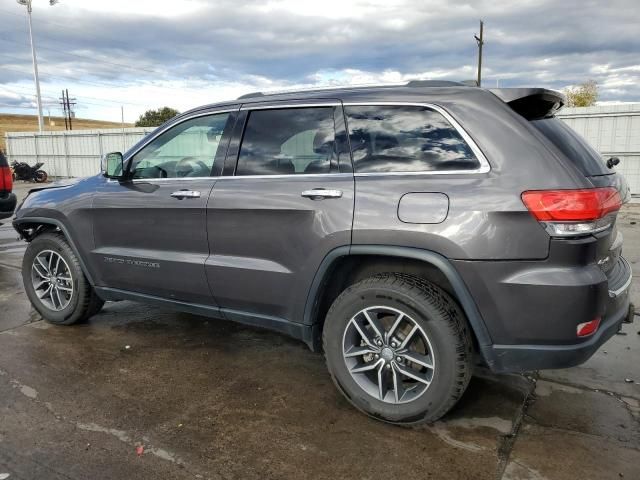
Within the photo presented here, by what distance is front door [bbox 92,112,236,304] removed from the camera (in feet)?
11.7

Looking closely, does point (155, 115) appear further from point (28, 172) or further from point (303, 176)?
point (303, 176)

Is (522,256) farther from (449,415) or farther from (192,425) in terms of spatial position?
(192,425)

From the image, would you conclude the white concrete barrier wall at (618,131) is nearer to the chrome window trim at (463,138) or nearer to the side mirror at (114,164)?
the chrome window trim at (463,138)

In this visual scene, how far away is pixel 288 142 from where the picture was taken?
3.33 meters

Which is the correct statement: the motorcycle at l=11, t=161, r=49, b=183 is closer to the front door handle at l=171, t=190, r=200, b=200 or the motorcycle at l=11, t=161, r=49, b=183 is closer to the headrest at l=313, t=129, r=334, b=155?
the front door handle at l=171, t=190, r=200, b=200

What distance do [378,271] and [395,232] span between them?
36 cm

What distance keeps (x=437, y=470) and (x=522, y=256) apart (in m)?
1.10

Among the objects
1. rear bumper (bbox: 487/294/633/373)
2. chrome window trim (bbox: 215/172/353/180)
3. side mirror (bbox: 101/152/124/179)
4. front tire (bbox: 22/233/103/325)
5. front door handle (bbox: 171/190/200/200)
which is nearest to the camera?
rear bumper (bbox: 487/294/633/373)

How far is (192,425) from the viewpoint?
9.84ft

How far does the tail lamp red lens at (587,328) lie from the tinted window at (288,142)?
1550 millimetres

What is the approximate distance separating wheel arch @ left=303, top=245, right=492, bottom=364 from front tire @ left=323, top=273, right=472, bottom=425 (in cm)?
9

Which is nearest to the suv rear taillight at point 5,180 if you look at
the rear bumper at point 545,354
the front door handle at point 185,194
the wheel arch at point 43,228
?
the wheel arch at point 43,228

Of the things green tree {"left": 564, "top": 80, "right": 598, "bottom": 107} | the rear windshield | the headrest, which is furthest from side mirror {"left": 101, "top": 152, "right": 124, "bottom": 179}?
green tree {"left": 564, "top": 80, "right": 598, "bottom": 107}

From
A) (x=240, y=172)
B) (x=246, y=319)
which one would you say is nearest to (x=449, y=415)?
(x=246, y=319)
